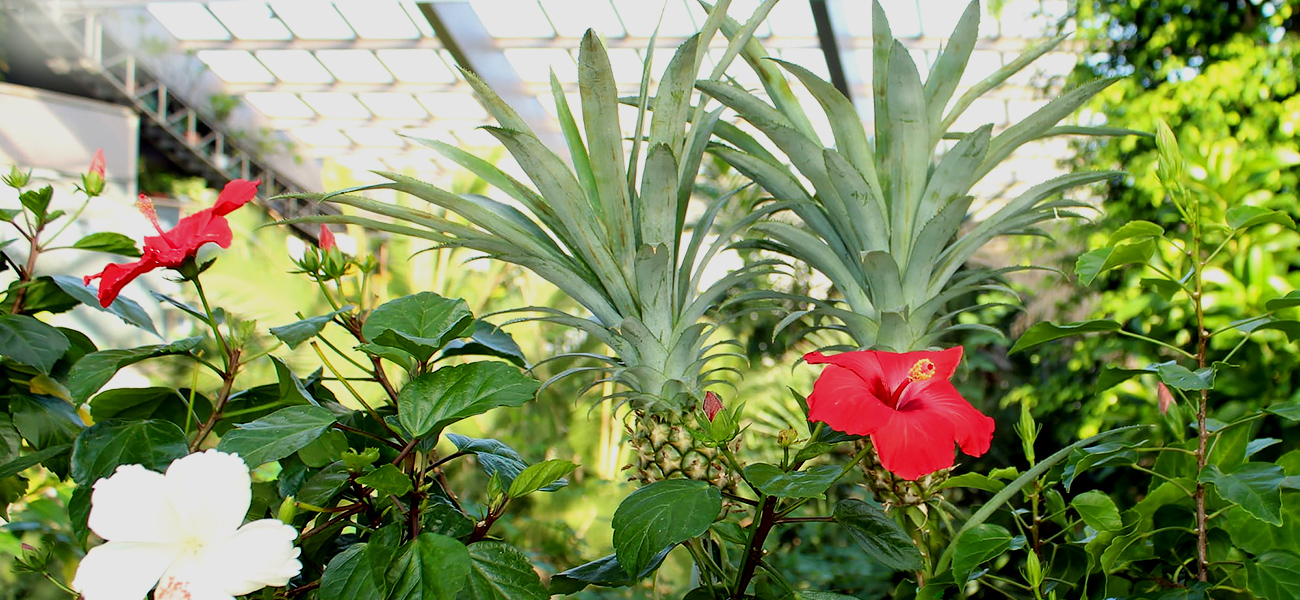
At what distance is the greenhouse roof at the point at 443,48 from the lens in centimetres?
844

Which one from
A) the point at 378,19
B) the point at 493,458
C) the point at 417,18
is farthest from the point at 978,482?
the point at 378,19

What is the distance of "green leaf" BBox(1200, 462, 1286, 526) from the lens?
2.00 feet

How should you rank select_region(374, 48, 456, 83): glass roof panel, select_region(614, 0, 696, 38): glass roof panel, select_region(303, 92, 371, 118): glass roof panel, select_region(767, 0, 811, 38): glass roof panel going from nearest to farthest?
select_region(767, 0, 811, 38): glass roof panel
select_region(614, 0, 696, 38): glass roof panel
select_region(374, 48, 456, 83): glass roof panel
select_region(303, 92, 371, 118): glass roof panel

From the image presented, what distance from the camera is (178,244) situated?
0.71 metres

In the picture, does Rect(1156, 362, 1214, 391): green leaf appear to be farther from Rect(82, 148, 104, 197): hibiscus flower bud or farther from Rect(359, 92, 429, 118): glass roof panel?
Rect(359, 92, 429, 118): glass roof panel

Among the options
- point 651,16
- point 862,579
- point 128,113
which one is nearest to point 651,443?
point 862,579

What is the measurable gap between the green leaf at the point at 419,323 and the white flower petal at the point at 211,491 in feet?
0.42

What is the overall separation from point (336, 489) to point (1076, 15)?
367cm

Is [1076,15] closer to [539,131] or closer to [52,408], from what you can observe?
[52,408]

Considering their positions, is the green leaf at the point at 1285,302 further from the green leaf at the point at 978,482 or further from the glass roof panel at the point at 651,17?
the glass roof panel at the point at 651,17

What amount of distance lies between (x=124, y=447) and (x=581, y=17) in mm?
9536

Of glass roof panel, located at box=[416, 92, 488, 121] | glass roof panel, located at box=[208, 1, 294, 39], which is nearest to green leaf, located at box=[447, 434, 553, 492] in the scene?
glass roof panel, located at box=[208, 1, 294, 39]

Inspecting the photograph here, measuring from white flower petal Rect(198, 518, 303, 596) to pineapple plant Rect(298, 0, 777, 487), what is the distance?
313mm

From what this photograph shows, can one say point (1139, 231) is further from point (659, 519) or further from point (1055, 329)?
point (659, 519)
